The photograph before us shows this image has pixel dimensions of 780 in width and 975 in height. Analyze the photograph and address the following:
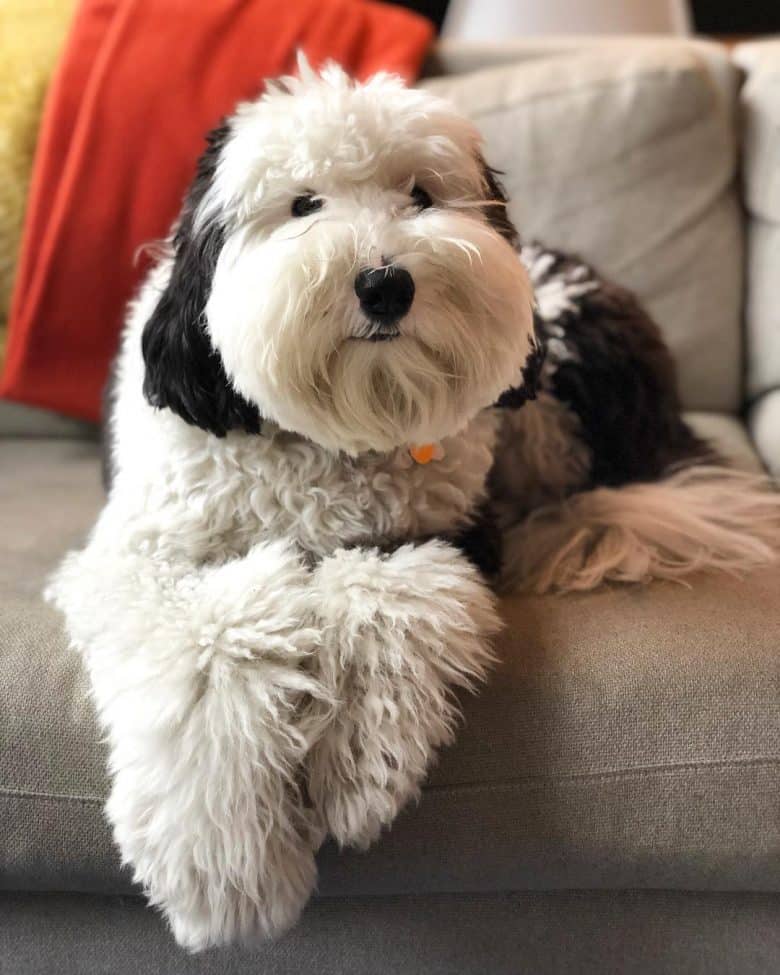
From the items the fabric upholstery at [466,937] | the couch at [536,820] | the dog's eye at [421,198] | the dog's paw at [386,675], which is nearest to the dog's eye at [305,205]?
the dog's eye at [421,198]

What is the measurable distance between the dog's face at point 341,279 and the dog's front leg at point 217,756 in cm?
22

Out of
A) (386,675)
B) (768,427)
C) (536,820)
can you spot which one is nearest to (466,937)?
(536,820)

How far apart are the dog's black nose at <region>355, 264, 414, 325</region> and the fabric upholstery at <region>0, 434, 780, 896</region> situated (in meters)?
0.38

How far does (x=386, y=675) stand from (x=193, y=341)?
15.7 inches

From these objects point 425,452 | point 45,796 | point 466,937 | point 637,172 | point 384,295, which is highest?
point 384,295

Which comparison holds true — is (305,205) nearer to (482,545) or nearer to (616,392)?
(482,545)

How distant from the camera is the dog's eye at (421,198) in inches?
38.5

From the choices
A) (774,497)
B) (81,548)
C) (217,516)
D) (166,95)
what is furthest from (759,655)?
(166,95)

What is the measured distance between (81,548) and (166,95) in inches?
33.7

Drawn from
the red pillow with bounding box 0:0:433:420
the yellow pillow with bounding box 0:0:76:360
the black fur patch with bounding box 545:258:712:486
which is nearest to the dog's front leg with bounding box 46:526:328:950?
the black fur patch with bounding box 545:258:712:486

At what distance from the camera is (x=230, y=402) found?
3.27 ft

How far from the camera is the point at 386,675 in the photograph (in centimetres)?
90

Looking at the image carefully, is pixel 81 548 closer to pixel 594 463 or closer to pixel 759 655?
pixel 594 463

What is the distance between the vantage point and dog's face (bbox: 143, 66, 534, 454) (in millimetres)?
862
